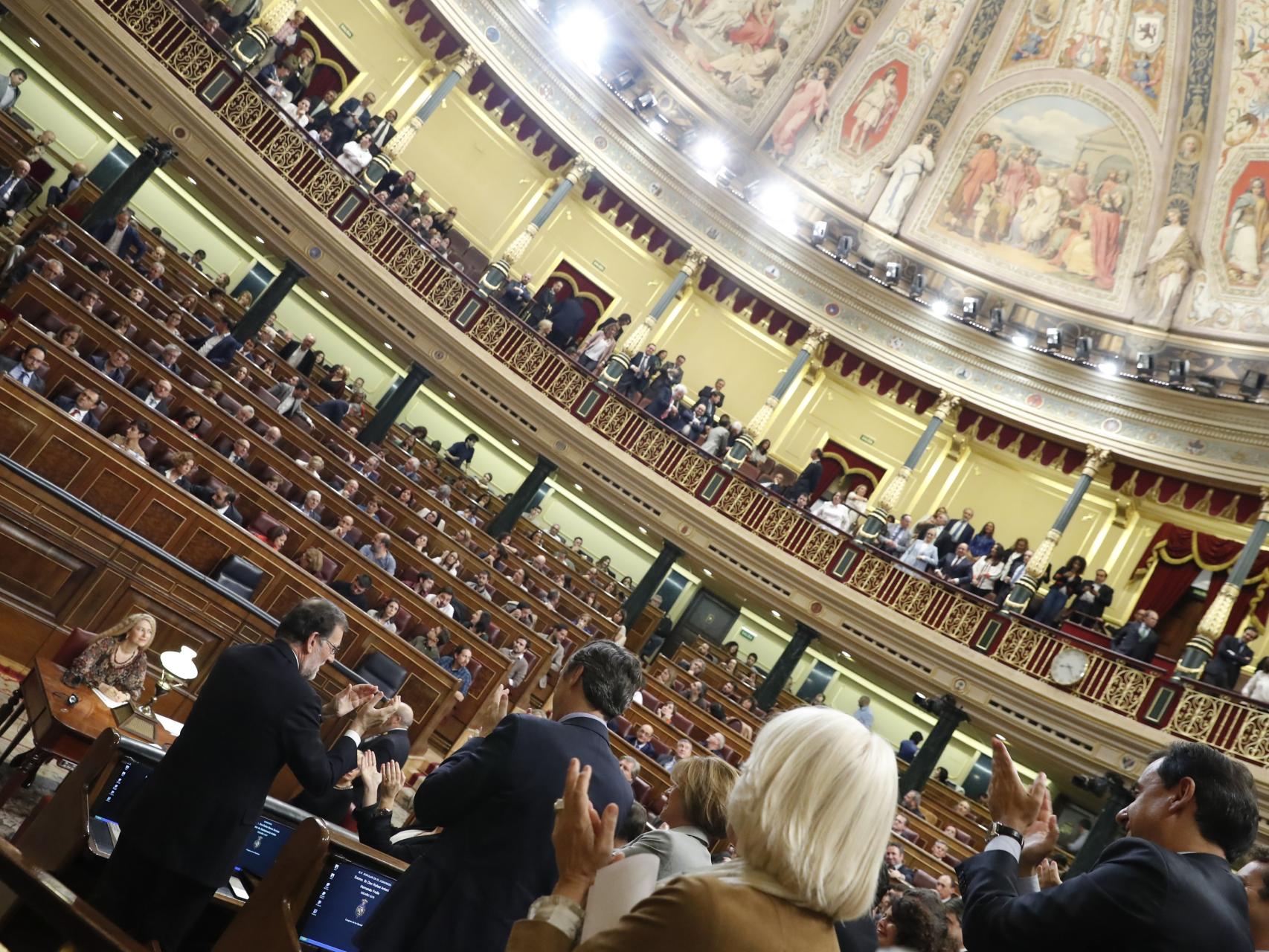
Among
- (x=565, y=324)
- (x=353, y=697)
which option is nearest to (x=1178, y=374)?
(x=565, y=324)

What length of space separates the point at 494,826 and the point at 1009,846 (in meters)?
1.21

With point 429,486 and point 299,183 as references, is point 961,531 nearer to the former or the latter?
point 429,486

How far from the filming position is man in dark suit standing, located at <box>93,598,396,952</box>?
3020 millimetres

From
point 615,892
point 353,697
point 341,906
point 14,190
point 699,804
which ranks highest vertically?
point 14,190

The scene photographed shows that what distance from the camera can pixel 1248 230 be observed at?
60.1ft

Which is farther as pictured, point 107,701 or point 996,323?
point 996,323

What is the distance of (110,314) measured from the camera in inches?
440

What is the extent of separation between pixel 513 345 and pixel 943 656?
7.93m

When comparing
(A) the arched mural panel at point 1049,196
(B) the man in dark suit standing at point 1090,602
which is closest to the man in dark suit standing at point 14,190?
(B) the man in dark suit standing at point 1090,602

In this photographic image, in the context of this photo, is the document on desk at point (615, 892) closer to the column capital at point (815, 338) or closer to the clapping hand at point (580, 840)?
the clapping hand at point (580, 840)

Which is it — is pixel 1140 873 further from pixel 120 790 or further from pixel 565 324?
pixel 565 324

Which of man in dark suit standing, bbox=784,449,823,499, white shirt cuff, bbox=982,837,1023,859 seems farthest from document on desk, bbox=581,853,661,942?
man in dark suit standing, bbox=784,449,823,499

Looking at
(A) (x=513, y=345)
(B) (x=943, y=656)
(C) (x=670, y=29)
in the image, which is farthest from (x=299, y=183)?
(B) (x=943, y=656)

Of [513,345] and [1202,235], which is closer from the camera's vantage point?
[513,345]
